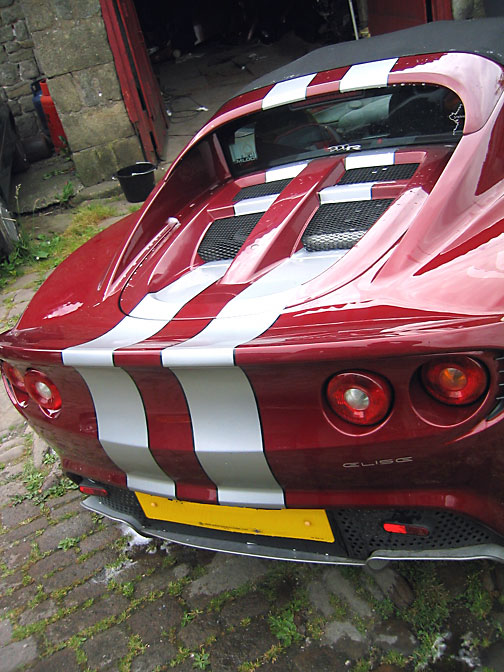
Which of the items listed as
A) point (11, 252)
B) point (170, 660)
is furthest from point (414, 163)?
point (11, 252)

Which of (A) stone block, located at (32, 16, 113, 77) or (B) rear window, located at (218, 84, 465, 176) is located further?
(A) stone block, located at (32, 16, 113, 77)

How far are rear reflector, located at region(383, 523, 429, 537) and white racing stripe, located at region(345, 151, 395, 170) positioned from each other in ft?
4.28

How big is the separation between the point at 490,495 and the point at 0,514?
2091 mm

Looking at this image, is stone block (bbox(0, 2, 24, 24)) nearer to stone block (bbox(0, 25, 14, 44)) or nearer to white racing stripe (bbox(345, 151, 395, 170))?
stone block (bbox(0, 25, 14, 44))

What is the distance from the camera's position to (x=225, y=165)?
8.75ft

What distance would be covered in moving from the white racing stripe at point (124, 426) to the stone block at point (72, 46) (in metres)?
5.38

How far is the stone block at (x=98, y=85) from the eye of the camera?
6078 millimetres

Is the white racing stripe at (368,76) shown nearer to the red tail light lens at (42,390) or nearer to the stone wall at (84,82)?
the red tail light lens at (42,390)

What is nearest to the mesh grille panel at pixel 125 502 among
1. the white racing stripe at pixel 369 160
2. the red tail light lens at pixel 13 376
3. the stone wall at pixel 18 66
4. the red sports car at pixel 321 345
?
the red sports car at pixel 321 345

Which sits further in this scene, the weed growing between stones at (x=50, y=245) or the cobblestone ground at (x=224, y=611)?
the weed growing between stones at (x=50, y=245)

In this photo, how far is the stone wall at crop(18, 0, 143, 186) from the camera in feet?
19.1

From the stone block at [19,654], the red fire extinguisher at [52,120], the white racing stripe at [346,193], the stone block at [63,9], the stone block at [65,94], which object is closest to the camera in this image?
the stone block at [19,654]

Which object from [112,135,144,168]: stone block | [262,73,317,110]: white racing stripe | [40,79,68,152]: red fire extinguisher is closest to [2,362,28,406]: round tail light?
Result: [262,73,317,110]: white racing stripe

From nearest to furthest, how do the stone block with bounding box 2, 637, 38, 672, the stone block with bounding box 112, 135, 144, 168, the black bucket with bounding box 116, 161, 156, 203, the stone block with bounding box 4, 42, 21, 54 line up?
1. the stone block with bounding box 2, 637, 38, 672
2. the black bucket with bounding box 116, 161, 156, 203
3. the stone block with bounding box 112, 135, 144, 168
4. the stone block with bounding box 4, 42, 21, 54
